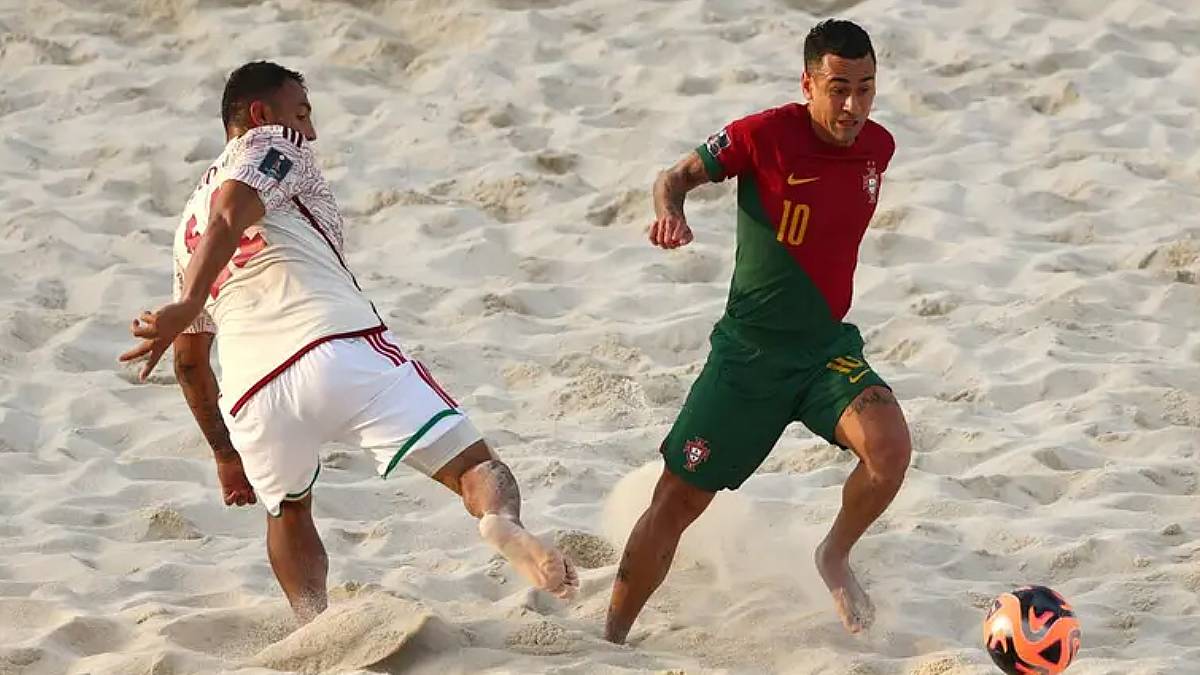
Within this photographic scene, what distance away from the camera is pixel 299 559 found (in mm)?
4555

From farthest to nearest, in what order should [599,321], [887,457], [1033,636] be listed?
[599,321], [887,457], [1033,636]

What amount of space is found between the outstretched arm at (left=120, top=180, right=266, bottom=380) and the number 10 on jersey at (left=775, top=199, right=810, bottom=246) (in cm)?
122

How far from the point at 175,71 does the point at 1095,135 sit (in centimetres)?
397

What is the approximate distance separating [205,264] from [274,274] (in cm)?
24

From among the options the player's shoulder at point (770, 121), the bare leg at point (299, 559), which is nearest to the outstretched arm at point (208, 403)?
Result: the bare leg at point (299, 559)

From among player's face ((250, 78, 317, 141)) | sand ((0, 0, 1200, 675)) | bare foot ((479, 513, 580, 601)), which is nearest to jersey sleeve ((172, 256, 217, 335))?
player's face ((250, 78, 317, 141))

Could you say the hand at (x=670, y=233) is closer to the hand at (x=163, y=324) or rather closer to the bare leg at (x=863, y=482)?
the bare leg at (x=863, y=482)

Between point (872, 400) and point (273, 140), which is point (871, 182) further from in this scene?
point (273, 140)

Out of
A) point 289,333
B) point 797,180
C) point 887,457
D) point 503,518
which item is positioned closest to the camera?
point 503,518

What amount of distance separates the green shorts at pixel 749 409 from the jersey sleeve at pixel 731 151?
0.42 metres

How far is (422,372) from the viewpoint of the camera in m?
4.33

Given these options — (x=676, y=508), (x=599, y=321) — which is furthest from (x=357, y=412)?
(x=599, y=321)

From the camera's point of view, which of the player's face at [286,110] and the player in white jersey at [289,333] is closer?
the player in white jersey at [289,333]

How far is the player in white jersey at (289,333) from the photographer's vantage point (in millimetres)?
4168
